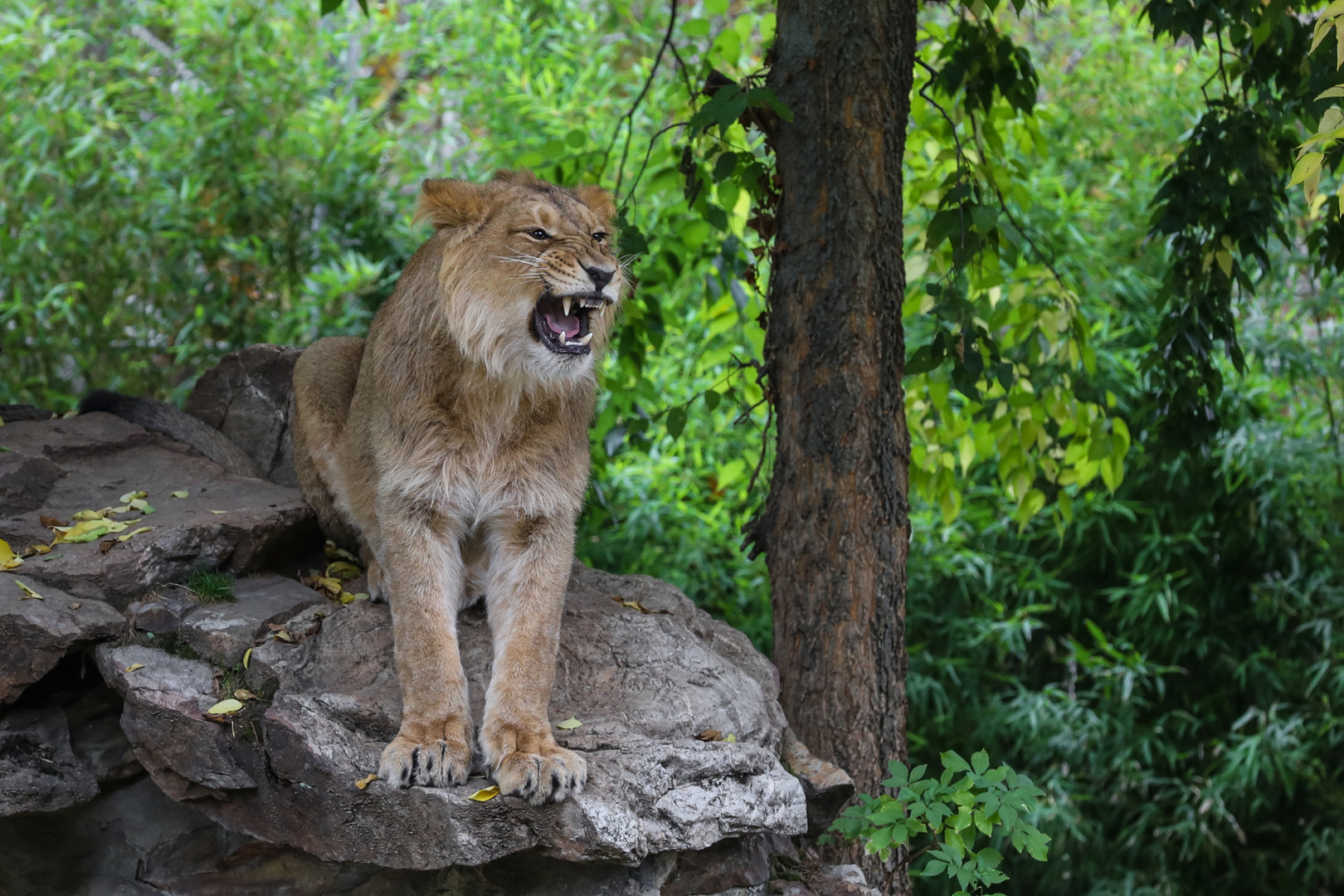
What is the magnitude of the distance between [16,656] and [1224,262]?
447 cm

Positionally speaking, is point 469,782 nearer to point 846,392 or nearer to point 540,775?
point 540,775

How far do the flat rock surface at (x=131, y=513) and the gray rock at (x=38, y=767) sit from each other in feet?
1.42

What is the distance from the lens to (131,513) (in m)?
4.41

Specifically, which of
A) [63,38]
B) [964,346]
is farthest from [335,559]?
[63,38]

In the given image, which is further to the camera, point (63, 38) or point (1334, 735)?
point (63, 38)

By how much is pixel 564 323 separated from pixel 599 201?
616mm

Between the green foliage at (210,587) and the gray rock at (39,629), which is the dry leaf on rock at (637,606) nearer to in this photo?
the green foliage at (210,587)

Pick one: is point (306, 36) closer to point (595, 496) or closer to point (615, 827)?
point (595, 496)

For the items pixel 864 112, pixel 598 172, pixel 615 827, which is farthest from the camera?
pixel 598 172

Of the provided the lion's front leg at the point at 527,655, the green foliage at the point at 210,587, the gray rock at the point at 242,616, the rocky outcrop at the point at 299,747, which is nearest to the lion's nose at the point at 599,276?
the lion's front leg at the point at 527,655

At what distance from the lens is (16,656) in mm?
3467

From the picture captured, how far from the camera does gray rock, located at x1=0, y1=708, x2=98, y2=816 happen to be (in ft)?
11.0

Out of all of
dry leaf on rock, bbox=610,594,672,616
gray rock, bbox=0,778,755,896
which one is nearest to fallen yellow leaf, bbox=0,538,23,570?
gray rock, bbox=0,778,755,896

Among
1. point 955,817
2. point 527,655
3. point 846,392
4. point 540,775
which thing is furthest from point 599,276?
point 955,817
